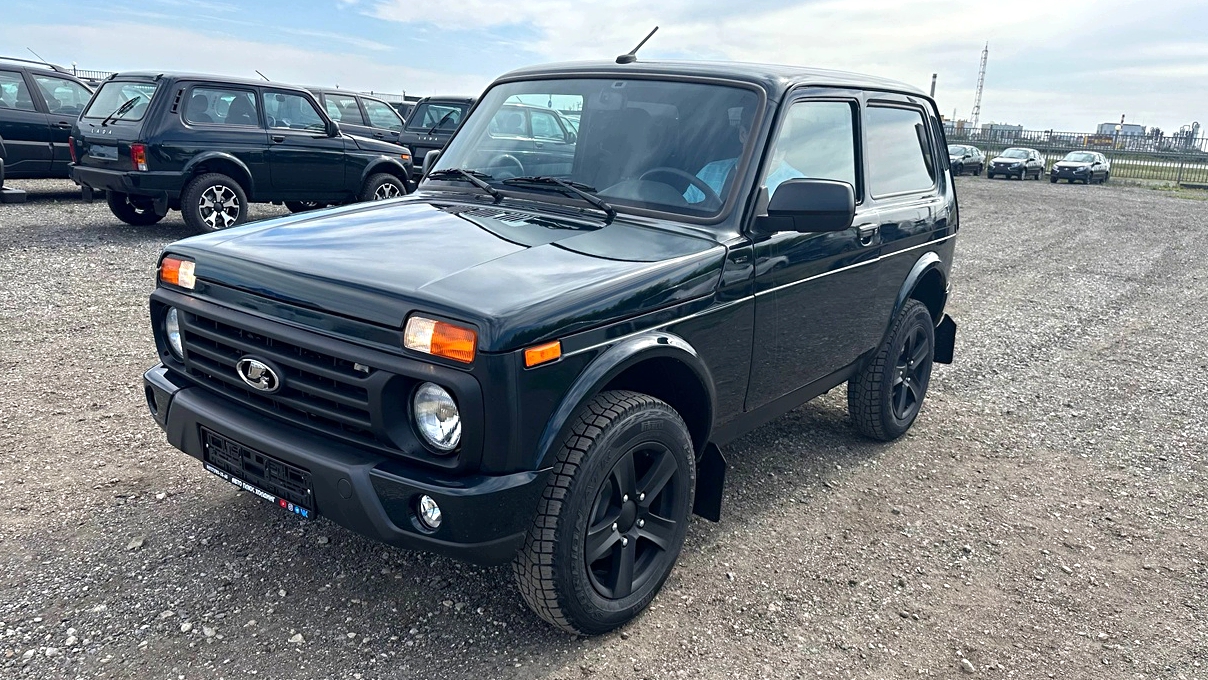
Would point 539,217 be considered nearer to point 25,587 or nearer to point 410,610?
point 410,610

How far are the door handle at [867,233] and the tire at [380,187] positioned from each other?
852 centimetres

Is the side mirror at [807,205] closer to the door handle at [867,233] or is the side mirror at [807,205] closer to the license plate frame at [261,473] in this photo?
the door handle at [867,233]

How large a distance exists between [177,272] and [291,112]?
Answer: 8.61 m

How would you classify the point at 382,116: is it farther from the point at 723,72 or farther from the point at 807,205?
the point at 807,205

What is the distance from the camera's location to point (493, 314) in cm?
244

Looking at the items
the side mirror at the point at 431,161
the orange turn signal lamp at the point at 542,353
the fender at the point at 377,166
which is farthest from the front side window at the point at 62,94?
the orange turn signal lamp at the point at 542,353

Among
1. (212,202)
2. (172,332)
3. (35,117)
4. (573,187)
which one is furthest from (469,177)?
(35,117)

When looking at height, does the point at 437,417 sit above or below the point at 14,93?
below

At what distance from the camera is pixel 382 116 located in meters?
15.8

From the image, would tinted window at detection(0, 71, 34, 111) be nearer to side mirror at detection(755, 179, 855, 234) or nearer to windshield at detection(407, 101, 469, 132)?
windshield at detection(407, 101, 469, 132)

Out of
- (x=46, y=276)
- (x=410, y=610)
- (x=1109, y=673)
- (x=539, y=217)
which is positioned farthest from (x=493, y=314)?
(x=46, y=276)

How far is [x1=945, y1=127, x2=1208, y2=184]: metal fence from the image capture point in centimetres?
3772

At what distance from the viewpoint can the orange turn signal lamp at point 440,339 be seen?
2.43m

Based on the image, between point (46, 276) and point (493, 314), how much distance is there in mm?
7423
